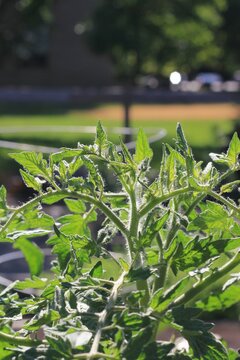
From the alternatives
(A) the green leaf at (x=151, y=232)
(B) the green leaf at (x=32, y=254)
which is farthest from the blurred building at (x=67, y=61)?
(A) the green leaf at (x=151, y=232)

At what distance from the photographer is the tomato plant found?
1.00m

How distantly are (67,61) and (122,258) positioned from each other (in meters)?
47.8

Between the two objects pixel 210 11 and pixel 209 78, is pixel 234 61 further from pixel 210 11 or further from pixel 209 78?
pixel 210 11

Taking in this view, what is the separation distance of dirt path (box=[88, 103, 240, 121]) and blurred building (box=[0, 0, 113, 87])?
12.3 metres

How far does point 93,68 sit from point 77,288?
47801 millimetres

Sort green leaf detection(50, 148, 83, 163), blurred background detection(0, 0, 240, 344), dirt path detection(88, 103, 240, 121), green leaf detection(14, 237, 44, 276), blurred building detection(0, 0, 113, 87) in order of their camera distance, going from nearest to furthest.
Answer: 1. green leaf detection(50, 148, 83, 163)
2. green leaf detection(14, 237, 44, 276)
3. dirt path detection(88, 103, 240, 121)
4. blurred background detection(0, 0, 240, 344)
5. blurred building detection(0, 0, 113, 87)

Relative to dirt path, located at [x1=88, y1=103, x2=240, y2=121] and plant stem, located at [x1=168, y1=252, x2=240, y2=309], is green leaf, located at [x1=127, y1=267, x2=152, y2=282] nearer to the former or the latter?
plant stem, located at [x1=168, y1=252, x2=240, y2=309]

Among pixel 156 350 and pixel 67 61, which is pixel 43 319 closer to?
pixel 156 350

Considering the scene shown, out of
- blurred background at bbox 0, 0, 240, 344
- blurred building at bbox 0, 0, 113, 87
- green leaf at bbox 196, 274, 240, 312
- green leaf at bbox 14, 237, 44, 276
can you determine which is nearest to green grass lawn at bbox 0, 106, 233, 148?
blurred background at bbox 0, 0, 240, 344

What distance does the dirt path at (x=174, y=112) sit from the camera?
2952cm

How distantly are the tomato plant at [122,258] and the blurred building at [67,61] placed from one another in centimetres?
4677

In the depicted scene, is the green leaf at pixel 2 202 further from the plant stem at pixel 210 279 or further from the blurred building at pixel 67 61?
the blurred building at pixel 67 61

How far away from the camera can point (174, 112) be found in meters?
32.1

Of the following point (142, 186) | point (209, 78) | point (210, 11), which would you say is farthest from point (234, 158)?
point (209, 78)
